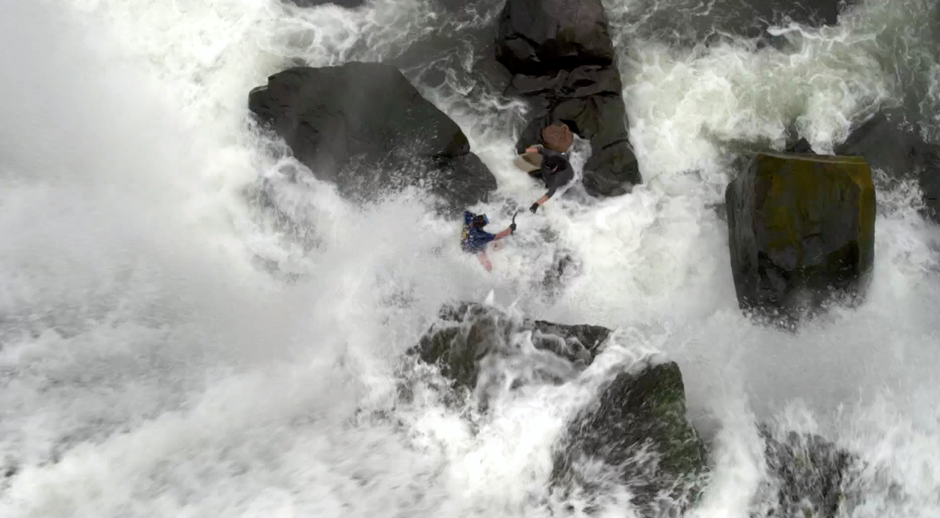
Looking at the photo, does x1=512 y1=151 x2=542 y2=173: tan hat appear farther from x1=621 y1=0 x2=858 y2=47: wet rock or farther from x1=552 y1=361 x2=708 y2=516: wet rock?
x1=552 y1=361 x2=708 y2=516: wet rock

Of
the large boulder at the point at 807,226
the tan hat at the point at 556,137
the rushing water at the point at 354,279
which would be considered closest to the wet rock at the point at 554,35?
the rushing water at the point at 354,279

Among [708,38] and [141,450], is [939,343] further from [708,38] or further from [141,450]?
[141,450]

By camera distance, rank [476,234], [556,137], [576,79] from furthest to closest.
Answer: [576,79]
[556,137]
[476,234]

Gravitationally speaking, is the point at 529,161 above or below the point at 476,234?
below

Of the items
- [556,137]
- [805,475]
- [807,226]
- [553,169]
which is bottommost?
Answer: [805,475]

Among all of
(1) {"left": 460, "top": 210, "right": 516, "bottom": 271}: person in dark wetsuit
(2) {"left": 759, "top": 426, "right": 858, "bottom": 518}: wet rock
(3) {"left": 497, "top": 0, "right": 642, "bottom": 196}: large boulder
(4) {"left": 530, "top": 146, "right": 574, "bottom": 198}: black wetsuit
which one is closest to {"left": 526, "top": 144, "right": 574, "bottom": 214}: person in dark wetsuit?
(4) {"left": 530, "top": 146, "right": 574, "bottom": 198}: black wetsuit

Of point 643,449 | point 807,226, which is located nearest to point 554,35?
point 807,226

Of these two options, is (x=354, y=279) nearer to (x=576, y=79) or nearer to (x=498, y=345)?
(x=498, y=345)
